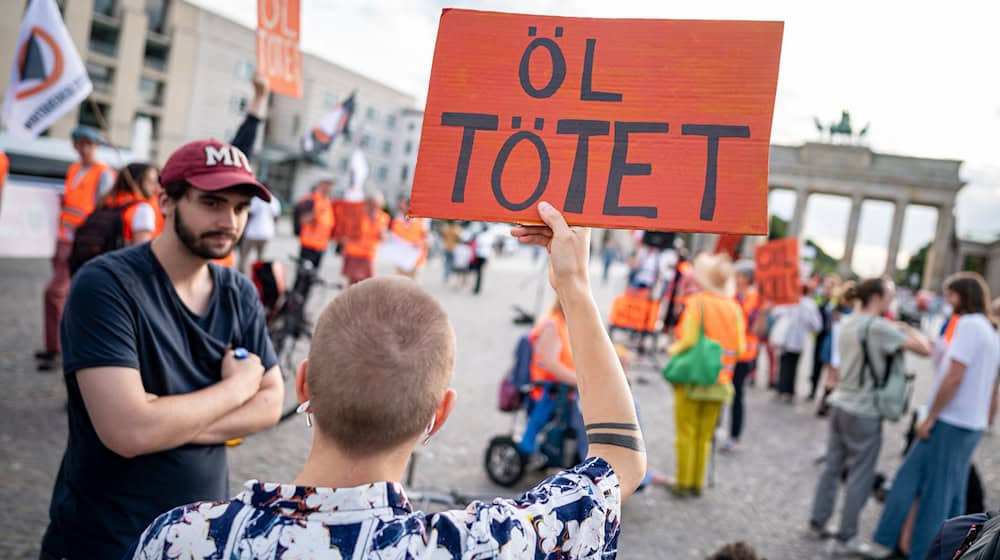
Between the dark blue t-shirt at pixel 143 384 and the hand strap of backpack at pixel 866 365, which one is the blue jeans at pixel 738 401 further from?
the dark blue t-shirt at pixel 143 384

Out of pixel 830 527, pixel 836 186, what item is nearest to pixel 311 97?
pixel 836 186

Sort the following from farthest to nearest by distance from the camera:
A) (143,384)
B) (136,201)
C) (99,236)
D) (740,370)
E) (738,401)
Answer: (740,370) → (738,401) → (136,201) → (99,236) → (143,384)

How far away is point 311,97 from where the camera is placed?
55500 mm

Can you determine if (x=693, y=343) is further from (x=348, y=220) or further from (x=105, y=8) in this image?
(x=105, y=8)

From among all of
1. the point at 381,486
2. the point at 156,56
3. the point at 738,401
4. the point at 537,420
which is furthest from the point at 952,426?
the point at 156,56

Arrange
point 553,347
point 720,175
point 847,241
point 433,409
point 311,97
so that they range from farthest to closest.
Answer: point 847,241 < point 311,97 < point 553,347 < point 720,175 < point 433,409

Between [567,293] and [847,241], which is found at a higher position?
[847,241]

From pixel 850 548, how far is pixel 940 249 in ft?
224

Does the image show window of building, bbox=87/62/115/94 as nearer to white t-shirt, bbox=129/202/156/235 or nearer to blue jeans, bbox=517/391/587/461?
white t-shirt, bbox=129/202/156/235

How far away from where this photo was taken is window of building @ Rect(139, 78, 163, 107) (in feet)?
157

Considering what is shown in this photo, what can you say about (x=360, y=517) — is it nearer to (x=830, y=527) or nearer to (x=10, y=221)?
(x=830, y=527)

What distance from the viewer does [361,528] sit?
→ 39.0 inches

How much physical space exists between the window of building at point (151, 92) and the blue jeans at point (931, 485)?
174ft

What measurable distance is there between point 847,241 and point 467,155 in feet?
242
